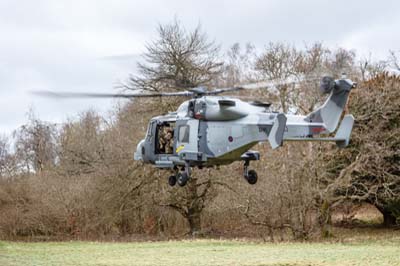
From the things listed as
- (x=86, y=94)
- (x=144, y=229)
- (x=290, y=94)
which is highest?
(x=290, y=94)

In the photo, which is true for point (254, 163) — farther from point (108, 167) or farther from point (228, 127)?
point (228, 127)

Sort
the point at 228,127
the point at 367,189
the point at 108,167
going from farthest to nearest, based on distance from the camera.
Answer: the point at 108,167 → the point at 367,189 → the point at 228,127

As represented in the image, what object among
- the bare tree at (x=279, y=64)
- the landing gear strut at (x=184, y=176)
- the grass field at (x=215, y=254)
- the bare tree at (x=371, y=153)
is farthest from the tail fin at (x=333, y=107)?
the bare tree at (x=279, y=64)

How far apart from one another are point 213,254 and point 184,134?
623 centimetres

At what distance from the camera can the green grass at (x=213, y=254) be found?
51.4 ft

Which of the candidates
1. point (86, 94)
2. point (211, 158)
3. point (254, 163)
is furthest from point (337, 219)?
point (86, 94)

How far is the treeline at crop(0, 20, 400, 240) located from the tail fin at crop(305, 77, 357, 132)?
7144mm

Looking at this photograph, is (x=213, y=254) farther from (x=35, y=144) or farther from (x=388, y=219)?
(x=35, y=144)

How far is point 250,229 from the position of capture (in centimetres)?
2573

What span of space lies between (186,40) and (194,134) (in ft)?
41.2

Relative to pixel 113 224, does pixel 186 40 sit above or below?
above

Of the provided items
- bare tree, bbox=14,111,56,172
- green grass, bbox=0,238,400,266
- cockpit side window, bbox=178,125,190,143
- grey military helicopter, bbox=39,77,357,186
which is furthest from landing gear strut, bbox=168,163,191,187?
bare tree, bbox=14,111,56,172

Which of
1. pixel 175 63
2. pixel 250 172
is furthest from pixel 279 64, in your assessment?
pixel 250 172

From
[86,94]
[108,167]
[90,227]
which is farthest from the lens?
[90,227]
